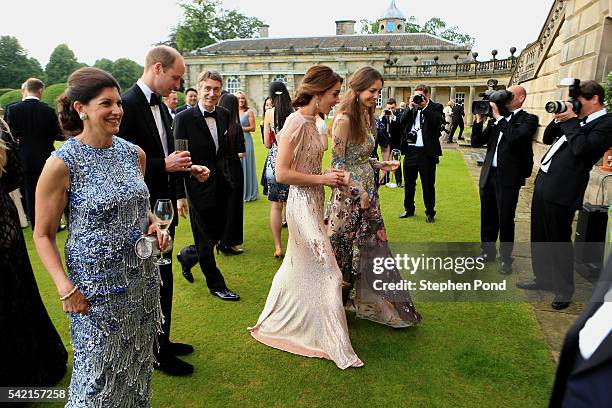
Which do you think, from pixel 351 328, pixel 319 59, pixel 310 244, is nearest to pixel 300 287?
pixel 310 244

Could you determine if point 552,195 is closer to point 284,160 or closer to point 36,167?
point 284,160

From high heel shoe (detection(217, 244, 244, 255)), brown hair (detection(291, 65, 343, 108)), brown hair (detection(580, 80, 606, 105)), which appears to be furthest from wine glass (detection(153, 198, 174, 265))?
brown hair (detection(580, 80, 606, 105))

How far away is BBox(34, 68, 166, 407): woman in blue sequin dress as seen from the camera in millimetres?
2193

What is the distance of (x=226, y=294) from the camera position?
15.9 ft

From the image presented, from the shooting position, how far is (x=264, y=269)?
5.78 metres

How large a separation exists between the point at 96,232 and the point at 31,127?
5604mm

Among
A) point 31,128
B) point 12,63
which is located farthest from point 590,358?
point 12,63

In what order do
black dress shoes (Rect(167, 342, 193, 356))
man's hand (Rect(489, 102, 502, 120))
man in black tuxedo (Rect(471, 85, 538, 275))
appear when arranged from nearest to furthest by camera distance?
black dress shoes (Rect(167, 342, 193, 356)), man in black tuxedo (Rect(471, 85, 538, 275)), man's hand (Rect(489, 102, 502, 120))

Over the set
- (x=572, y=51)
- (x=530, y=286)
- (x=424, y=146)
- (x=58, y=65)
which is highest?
(x=58, y=65)

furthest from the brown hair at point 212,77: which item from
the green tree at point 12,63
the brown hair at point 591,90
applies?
the green tree at point 12,63

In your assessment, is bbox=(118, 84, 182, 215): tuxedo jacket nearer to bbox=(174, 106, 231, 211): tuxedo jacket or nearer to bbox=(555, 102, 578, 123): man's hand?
bbox=(174, 106, 231, 211): tuxedo jacket

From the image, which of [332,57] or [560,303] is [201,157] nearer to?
[560,303]

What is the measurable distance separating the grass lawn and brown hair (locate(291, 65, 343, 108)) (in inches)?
87.9

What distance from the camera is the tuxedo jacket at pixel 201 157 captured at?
4.49 meters
